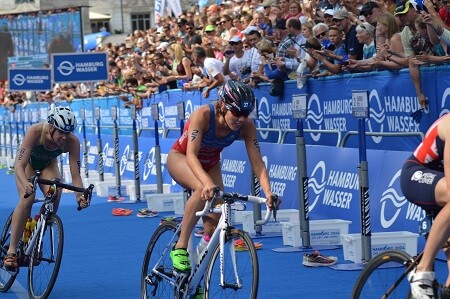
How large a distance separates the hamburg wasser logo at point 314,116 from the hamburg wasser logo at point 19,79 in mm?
17084

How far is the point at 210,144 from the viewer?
28.6 feet

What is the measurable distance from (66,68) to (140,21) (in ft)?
250

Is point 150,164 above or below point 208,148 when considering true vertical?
below

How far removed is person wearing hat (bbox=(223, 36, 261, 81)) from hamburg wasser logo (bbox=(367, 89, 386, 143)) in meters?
4.71

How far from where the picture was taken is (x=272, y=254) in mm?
12875

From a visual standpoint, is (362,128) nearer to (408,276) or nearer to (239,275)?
(239,275)

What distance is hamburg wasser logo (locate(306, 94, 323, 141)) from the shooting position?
15.5 meters

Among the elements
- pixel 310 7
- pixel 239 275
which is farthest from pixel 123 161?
pixel 239 275

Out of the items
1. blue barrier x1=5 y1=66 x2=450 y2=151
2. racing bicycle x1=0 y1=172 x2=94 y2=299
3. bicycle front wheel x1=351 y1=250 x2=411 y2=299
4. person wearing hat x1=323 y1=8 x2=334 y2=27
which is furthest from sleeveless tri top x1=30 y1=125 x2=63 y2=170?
person wearing hat x1=323 y1=8 x2=334 y2=27

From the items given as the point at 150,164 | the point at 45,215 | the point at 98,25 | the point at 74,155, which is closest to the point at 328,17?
the point at 150,164

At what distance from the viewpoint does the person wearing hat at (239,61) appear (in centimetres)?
1866

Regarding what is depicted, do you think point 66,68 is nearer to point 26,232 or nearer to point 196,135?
point 26,232

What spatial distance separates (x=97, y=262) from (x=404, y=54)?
4.15 meters

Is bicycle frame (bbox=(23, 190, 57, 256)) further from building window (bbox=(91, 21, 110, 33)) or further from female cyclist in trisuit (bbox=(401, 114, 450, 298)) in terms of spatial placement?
building window (bbox=(91, 21, 110, 33))
